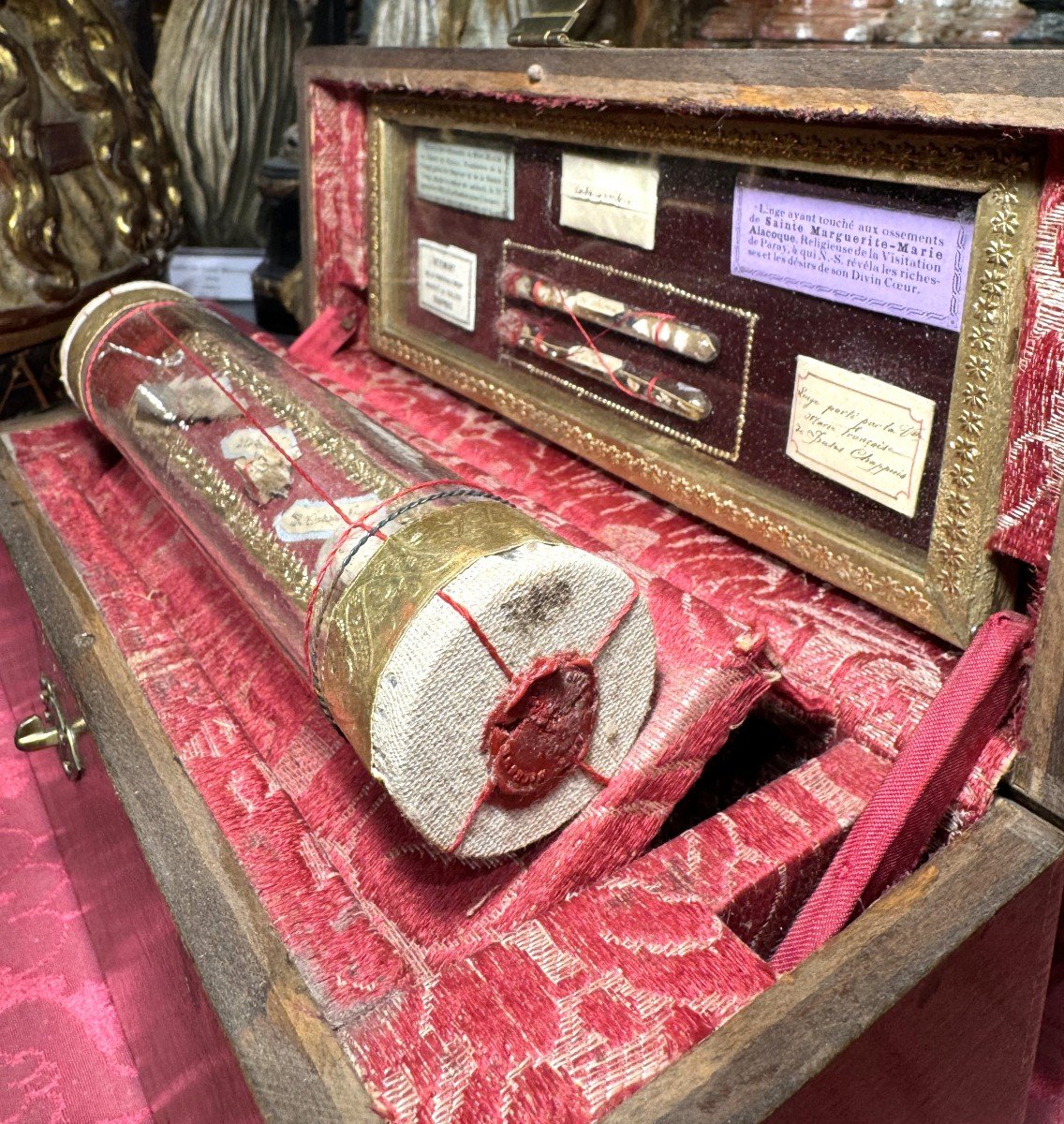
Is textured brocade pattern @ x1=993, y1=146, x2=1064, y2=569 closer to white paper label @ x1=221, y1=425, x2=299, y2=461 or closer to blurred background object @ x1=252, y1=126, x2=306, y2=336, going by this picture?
white paper label @ x1=221, y1=425, x2=299, y2=461

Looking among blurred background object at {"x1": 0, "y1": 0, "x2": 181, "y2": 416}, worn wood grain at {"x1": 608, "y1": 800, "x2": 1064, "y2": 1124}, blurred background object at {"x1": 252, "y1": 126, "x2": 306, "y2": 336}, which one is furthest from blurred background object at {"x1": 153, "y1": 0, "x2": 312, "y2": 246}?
worn wood grain at {"x1": 608, "y1": 800, "x2": 1064, "y2": 1124}

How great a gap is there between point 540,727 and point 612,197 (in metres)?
0.58

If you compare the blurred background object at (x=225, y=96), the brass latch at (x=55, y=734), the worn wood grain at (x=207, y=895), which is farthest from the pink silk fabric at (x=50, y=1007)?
the blurred background object at (x=225, y=96)

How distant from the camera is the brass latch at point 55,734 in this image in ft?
3.08

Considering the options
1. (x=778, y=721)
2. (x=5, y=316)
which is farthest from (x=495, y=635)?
(x=5, y=316)

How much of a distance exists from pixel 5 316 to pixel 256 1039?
1.10 metres

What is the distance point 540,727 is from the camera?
689mm

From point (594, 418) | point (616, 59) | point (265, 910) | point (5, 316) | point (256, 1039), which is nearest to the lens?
point (256, 1039)

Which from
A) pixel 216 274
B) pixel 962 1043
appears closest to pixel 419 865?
pixel 962 1043

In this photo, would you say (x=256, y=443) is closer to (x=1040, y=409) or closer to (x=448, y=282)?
(x=448, y=282)

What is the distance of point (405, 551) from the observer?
0.71m

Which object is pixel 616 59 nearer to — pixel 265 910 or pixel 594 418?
pixel 594 418

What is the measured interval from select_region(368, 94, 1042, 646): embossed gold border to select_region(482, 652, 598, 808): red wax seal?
0.93 ft

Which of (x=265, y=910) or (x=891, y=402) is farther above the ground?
(x=891, y=402)
